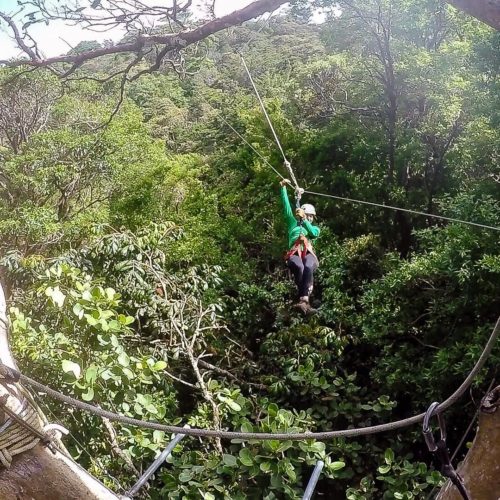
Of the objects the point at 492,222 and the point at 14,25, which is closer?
the point at 14,25

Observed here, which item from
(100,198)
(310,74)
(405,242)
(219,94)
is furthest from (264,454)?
(219,94)

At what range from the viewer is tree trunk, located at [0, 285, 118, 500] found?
925 mm

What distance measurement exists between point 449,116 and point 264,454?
209 inches

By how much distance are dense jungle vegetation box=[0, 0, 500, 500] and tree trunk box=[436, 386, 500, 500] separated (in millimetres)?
1575

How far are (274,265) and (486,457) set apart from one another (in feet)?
23.9

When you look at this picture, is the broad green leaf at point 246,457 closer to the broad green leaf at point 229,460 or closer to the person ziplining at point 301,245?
the broad green leaf at point 229,460

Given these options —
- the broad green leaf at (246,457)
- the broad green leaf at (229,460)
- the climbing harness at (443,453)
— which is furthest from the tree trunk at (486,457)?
the broad green leaf at (229,460)

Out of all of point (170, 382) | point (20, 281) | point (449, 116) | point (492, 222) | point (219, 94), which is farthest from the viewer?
point (219, 94)

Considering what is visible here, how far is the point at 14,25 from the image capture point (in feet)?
10.9

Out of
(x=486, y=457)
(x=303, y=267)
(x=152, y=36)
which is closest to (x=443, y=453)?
(x=486, y=457)

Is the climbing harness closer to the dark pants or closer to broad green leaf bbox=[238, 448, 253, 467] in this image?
broad green leaf bbox=[238, 448, 253, 467]

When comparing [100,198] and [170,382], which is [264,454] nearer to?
[170,382]

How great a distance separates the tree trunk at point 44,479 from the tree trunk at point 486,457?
2.41 ft

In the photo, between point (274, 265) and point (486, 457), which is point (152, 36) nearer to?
point (486, 457)
